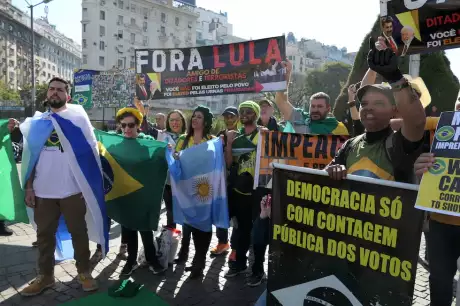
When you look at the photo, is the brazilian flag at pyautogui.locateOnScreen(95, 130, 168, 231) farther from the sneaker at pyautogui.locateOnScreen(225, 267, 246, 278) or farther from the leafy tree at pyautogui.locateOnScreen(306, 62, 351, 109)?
the leafy tree at pyautogui.locateOnScreen(306, 62, 351, 109)

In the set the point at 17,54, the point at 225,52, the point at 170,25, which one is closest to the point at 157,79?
the point at 225,52

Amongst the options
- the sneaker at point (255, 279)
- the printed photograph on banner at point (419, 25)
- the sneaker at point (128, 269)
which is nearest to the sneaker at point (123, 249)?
the sneaker at point (128, 269)

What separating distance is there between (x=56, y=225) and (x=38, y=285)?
0.56 m

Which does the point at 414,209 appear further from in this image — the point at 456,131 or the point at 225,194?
the point at 225,194

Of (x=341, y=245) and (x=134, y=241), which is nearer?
(x=341, y=245)

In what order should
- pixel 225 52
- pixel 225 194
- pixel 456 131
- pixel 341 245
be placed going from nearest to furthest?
1. pixel 456 131
2. pixel 341 245
3. pixel 225 194
4. pixel 225 52

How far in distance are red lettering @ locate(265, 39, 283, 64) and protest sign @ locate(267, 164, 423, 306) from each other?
476cm

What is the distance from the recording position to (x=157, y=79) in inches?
312

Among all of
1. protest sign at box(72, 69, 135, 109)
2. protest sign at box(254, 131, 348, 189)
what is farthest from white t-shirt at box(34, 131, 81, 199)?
protest sign at box(72, 69, 135, 109)

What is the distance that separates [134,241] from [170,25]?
68587mm

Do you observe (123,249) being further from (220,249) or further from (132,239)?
(220,249)

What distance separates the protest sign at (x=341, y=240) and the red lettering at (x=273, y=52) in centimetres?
476

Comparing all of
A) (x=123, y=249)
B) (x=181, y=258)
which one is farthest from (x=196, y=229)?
(x=123, y=249)

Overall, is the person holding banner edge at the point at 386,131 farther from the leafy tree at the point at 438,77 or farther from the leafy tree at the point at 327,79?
the leafy tree at the point at 327,79
